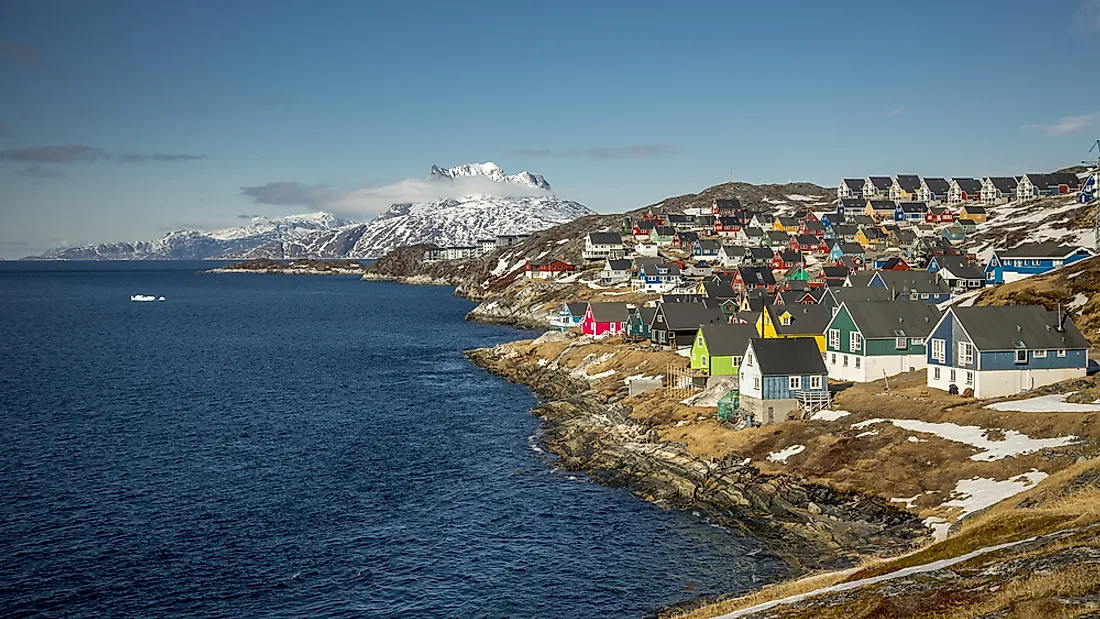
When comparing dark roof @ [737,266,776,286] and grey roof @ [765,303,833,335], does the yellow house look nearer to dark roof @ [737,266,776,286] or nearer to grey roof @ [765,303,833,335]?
grey roof @ [765,303,833,335]

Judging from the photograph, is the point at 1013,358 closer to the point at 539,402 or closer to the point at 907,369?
the point at 907,369

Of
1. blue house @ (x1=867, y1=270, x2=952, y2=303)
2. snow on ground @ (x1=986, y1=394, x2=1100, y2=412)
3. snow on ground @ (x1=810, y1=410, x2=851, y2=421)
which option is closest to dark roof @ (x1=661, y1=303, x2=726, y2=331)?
blue house @ (x1=867, y1=270, x2=952, y2=303)

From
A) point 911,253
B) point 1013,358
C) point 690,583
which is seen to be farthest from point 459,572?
point 911,253

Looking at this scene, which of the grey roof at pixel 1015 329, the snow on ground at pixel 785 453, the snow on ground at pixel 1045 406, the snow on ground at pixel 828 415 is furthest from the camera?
the grey roof at pixel 1015 329

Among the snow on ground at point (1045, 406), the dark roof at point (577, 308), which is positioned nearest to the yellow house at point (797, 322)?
the snow on ground at point (1045, 406)

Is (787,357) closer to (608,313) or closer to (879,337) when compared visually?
(879,337)

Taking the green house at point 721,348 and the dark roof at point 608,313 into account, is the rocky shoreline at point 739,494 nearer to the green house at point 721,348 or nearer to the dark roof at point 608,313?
the green house at point 721,348
